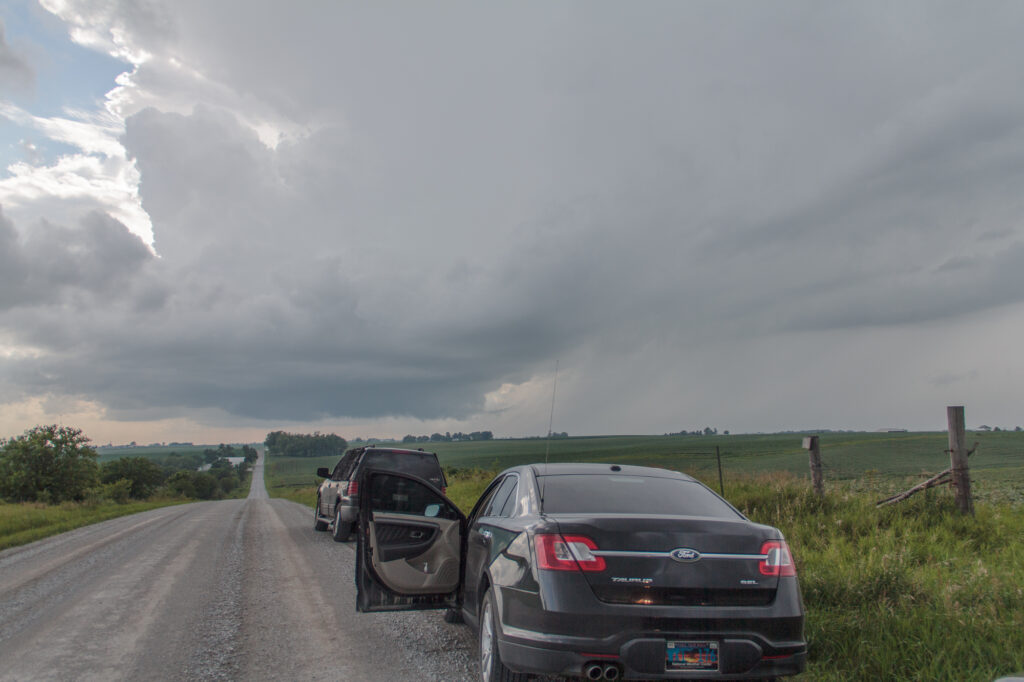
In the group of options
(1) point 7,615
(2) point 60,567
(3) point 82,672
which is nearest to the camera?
(3) point 82,672

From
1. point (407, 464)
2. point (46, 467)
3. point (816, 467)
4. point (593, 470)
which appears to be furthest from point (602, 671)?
point (46, 467)

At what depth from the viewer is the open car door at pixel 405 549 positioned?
532 cm

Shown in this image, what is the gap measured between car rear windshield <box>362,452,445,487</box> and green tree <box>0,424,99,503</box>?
45535mm

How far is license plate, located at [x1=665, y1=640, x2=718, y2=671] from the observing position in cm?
351

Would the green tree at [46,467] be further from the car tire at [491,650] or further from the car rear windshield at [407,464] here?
the car tire at [491,650]

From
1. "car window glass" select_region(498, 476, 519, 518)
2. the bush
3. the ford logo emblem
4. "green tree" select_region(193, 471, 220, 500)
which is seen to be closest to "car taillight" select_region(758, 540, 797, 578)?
the ford logo emblem

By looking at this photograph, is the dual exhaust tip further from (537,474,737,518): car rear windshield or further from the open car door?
the open car door

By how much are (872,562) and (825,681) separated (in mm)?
2305

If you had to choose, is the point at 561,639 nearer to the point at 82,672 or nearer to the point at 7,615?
the point at 82,672

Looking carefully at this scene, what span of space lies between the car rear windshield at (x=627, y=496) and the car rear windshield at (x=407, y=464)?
841 cm

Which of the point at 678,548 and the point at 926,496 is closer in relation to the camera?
the point at 678,548

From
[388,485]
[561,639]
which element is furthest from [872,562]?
[388,485]

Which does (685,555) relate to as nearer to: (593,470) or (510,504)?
(593,470)

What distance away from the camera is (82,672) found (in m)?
4.91
